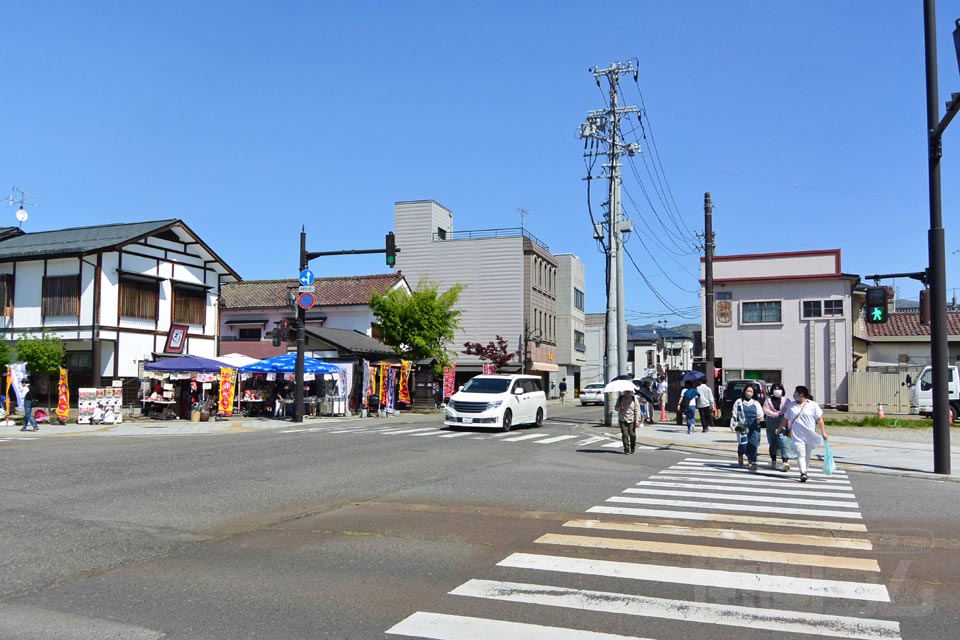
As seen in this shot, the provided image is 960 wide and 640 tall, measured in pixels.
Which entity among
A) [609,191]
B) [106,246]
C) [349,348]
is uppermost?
[609,191]

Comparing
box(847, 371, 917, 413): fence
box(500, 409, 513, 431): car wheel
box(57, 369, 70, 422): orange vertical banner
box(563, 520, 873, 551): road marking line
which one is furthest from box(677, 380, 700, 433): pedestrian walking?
box(57, 369, 70, 422): orange vertical banner

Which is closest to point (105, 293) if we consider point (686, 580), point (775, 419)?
point (775, 419)

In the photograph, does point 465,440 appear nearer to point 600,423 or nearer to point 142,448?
point 142,448

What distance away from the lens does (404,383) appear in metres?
39.5

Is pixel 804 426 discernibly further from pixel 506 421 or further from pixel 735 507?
pixel 506 421

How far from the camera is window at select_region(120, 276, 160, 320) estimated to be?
3206 cm

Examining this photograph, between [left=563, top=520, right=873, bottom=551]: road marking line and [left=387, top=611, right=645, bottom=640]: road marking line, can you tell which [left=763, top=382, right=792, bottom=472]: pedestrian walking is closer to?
[left=563, top=520, right=873, bottom=551]: road marking line

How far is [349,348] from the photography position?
1465 inches

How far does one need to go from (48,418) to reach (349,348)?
43.0ft

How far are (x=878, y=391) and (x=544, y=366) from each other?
86.9 feet

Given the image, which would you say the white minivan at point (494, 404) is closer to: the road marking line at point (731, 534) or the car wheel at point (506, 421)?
the car wheel at point (506, 421)

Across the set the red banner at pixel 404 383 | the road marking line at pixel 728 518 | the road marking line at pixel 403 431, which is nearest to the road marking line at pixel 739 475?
the road marking line at pixel 728 518

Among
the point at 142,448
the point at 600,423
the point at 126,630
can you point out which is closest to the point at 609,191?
the point at 600,423

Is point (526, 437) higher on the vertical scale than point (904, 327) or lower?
lower
